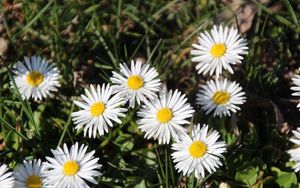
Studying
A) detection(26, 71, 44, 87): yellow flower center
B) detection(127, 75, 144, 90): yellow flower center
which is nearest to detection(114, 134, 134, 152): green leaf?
detection(127, 75, 144, 90): yellow flower center

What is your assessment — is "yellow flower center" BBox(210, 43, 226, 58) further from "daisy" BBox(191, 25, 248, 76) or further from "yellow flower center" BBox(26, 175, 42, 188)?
"yellow flower center" BBox(26, 175, 42, 188)

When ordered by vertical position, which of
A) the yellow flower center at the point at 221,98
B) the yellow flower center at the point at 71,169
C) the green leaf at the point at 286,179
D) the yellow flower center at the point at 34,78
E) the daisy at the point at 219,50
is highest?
the daisy at the point at 219,50

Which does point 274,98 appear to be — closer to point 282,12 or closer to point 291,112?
point 291,112

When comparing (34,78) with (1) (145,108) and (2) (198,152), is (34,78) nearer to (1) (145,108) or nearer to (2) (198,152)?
(1) (145,108)

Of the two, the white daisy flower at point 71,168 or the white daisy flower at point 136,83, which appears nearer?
the white daisy flower at point 71,168

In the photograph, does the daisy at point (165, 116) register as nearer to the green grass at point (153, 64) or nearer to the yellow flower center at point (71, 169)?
the green grass at point (153, 64)

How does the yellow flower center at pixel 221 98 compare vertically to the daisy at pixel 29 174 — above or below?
above

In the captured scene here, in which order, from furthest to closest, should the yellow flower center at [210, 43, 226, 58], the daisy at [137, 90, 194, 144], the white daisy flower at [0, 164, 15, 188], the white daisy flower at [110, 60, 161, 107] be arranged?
the yellow flower center at [210, 43, 226, 58] → the white daisy flower at [110, 60, 161, 107] → the daisy at [137, 90, 194, 144] → the white daisy flower at [0, 164, 15, 188]

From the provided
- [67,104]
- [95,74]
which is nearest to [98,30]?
[95,74]

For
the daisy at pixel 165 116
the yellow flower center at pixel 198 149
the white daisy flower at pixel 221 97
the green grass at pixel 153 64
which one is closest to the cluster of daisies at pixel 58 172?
the green grass at pixel 153 64
